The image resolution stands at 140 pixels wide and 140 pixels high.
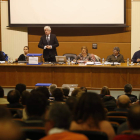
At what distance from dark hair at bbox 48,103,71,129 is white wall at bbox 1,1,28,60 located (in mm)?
7361

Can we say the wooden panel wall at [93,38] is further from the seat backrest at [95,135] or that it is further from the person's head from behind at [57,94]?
the seat backrest at [95,135]

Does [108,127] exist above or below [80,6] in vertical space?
below

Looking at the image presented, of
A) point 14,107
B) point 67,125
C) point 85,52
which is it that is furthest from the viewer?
point 85,52

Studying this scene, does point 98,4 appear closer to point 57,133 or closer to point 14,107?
point 14,107

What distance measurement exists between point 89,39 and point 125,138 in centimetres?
737

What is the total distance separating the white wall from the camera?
8.77 metres

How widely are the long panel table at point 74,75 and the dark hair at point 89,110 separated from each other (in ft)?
13.3

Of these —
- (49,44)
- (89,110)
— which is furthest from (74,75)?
(89,110)

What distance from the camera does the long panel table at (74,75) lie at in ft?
19.8

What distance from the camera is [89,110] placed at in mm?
1935

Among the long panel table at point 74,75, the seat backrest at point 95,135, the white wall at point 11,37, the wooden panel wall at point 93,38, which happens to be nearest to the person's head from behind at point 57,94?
the seat backrest at point 95,135

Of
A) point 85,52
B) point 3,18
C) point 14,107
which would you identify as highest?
point 3,18

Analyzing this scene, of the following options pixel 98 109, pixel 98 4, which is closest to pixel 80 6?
pixel 98 4

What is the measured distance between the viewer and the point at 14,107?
9.41ft
